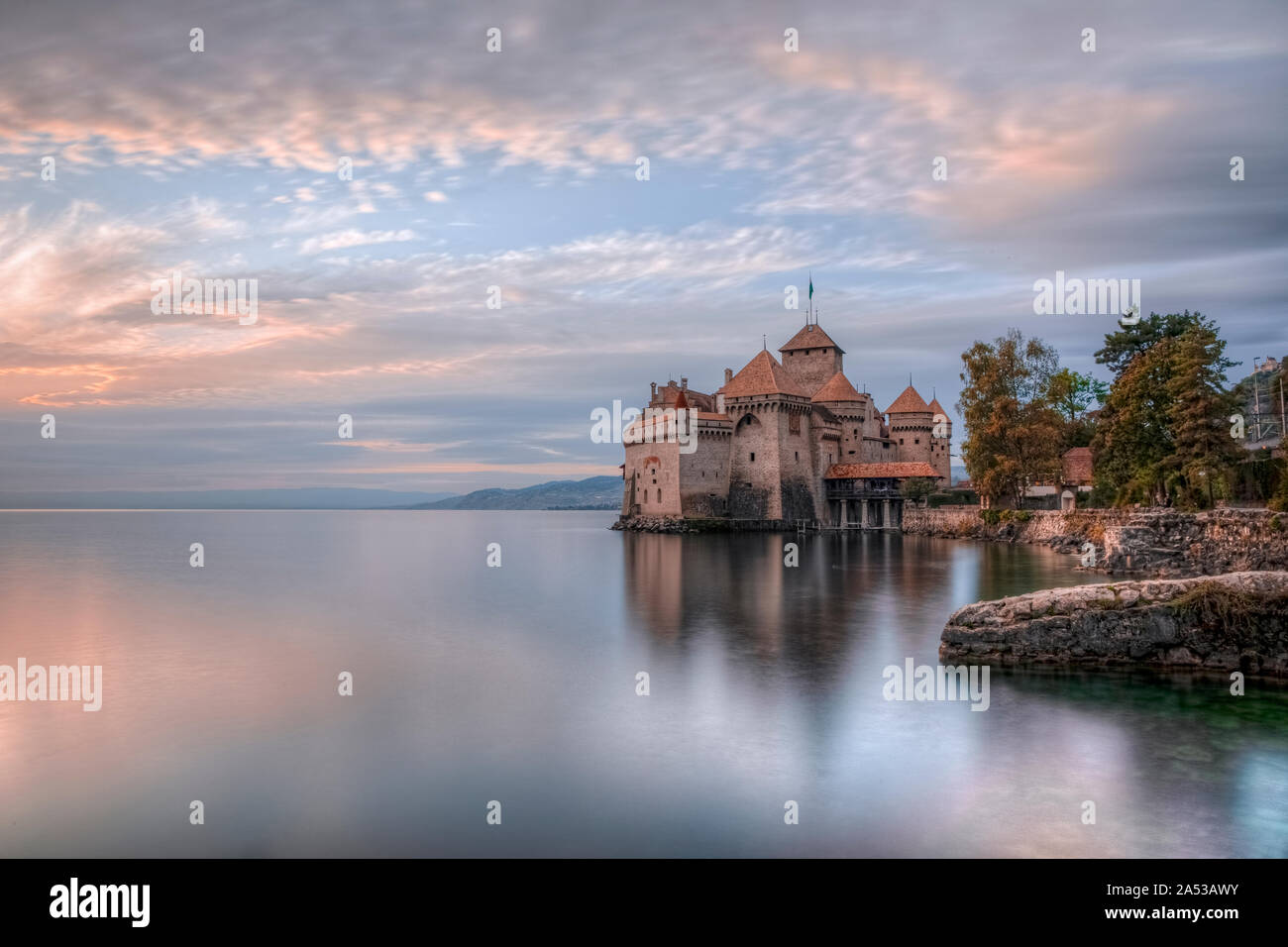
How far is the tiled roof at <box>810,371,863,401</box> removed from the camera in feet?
222

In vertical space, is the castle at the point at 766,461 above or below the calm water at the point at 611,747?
above

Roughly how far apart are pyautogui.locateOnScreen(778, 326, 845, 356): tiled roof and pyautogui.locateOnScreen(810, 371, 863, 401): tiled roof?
12.4 feet

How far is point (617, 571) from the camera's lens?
35.1 m

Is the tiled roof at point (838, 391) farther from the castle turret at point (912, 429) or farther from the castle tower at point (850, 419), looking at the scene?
the castle turret at point (912, 429)

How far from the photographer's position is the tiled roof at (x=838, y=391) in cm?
6756

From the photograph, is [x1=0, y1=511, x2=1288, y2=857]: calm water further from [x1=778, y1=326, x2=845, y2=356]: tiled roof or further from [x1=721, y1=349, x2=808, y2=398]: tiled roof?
[x1=778, y1=326, x2=845, y2=356]: tiled roof

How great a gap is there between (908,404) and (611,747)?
6691 cm

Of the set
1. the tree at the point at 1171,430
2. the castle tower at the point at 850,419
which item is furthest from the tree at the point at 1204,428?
the castle tower at the point at 850,419

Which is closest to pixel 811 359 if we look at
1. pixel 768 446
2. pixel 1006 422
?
pixel 768 446

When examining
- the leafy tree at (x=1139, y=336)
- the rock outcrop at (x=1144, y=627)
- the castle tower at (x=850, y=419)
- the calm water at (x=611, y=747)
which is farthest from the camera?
the castle tower at (x=850, y=419)

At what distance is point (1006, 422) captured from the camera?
150 ft

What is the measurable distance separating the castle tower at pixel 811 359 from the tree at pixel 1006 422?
2270 cm

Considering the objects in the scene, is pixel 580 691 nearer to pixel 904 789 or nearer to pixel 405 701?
pixel 405 701

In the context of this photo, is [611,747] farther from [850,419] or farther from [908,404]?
[908,404]
